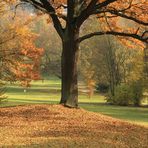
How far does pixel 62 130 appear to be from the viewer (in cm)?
1321

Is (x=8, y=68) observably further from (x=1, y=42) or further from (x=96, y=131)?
(x=96, y=131)

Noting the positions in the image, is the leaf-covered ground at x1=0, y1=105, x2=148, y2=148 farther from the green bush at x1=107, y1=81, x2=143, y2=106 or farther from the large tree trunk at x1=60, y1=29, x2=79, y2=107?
the green bush at x1=107, y1=81, x2=143, y2=106

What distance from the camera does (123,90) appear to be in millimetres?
56312

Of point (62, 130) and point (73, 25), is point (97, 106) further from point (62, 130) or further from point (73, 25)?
point (62, 130)

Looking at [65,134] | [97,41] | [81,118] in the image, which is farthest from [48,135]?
[97,41]

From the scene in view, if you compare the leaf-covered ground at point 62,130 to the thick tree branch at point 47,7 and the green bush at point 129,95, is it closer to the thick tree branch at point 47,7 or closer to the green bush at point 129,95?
the thick tree branch at point 47,7

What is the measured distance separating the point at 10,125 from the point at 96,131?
2.40 metres

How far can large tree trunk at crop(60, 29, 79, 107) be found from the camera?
689 inches

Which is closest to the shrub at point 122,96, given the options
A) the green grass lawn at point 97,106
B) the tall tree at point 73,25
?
the green grass lawn at point 97,106

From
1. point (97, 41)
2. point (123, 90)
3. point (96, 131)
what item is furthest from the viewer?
point (97, 41)

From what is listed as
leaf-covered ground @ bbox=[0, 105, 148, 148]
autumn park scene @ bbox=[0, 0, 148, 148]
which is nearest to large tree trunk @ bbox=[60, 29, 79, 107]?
autumn park scene @ bbox=[0, 0, 148, 148]

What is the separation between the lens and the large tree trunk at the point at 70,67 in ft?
57.4

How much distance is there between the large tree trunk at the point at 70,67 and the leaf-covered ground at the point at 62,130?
690mm

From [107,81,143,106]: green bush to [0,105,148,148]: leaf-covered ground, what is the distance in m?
39.1
